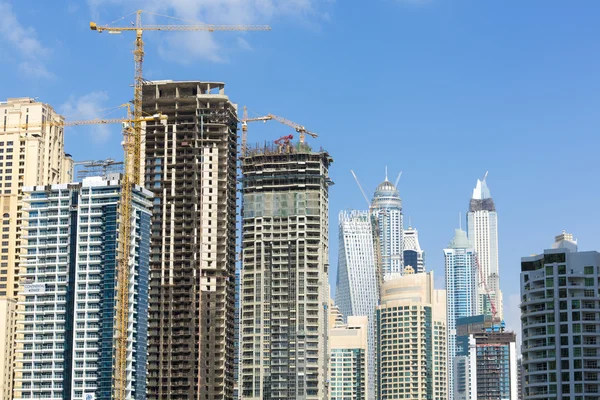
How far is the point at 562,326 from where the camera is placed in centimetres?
18900

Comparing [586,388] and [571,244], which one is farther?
[571,244]

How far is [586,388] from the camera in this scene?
18588 centimetres

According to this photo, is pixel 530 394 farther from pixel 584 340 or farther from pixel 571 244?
pixel 571 244

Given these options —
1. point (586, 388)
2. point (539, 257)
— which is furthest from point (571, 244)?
point (586, 388)

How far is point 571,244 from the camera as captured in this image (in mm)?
198750

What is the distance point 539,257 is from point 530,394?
19.1 metres

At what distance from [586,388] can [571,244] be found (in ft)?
75.2

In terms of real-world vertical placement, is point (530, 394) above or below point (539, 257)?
below

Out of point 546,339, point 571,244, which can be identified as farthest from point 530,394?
point 571,244

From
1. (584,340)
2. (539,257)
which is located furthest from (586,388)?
(539,257)

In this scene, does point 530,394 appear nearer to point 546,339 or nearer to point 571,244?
point 546,339

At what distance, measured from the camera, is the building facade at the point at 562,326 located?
7357 inches

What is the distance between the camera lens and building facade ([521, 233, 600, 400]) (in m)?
187

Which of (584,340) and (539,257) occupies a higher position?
(539,257)
